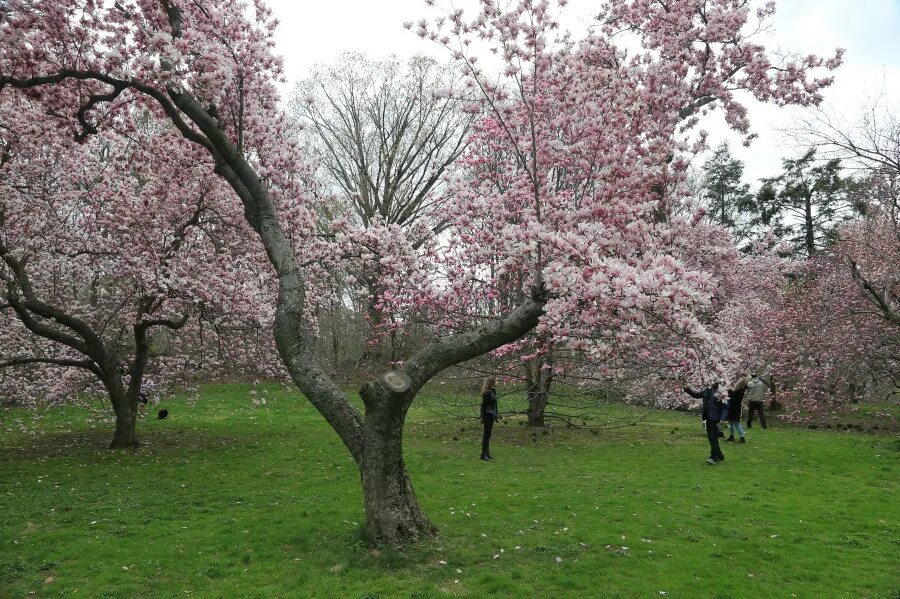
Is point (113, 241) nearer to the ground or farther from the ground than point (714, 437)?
farther from the ground

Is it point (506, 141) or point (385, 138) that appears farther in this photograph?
point (385, 138)

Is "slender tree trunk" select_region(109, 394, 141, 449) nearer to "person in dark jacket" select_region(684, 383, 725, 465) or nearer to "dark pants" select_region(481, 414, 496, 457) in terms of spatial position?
"dark pants" select_region(481, 414, 496, 457)

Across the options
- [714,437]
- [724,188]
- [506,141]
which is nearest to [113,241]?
[506,141]

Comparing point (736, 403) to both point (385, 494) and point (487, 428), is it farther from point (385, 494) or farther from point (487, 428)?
point (385, 494)

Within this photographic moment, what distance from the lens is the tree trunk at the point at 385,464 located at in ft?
21.1

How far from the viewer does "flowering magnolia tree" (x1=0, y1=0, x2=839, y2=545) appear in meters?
5.70

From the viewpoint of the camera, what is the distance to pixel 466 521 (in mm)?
7719

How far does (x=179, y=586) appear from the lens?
5668 millimetres

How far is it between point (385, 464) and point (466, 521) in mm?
1939

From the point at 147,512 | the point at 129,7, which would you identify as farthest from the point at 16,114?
the point at 147,512

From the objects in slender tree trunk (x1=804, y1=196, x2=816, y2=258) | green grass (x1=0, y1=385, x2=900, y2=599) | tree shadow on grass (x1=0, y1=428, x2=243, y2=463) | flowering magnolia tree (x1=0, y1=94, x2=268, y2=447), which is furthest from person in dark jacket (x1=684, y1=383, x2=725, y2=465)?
slender tree trunk (x1=804, y1=196, x2=816, y2=258)

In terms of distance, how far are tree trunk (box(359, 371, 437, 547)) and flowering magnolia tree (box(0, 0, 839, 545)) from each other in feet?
0.05

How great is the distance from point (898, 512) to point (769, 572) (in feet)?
12.1

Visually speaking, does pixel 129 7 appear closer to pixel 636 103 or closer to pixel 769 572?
pixel 636 103
